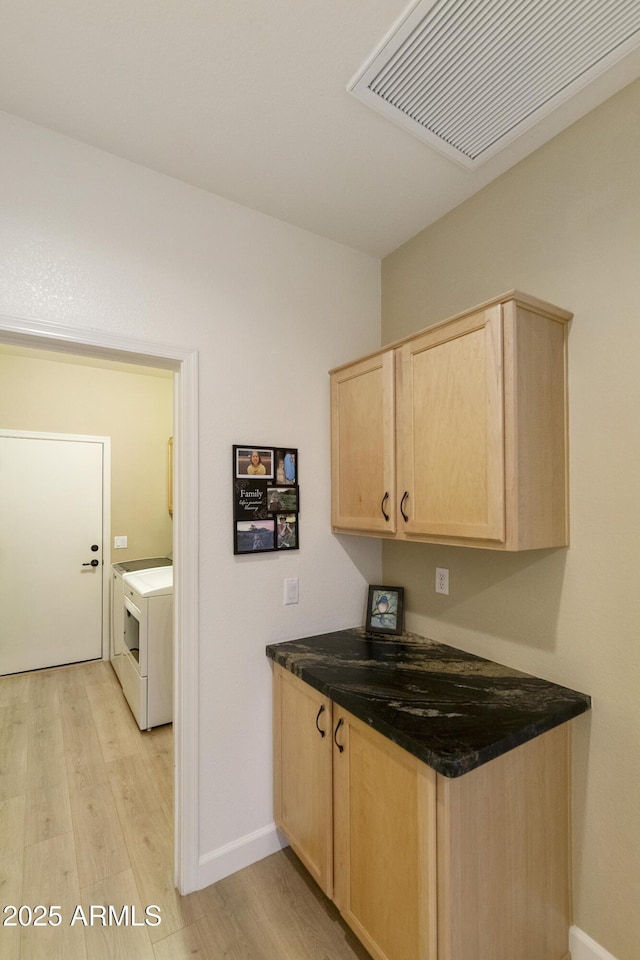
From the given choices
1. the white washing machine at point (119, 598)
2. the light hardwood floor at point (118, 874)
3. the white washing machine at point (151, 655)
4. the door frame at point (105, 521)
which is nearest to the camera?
the light hardwood floor at point (118, 874)

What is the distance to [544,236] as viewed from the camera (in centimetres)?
162

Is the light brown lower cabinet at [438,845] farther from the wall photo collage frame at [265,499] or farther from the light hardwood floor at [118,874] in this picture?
the wall photo collage frame at [265,499]

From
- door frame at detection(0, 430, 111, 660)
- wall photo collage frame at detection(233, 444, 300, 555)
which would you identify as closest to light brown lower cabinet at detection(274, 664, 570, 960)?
wall photo collage frame at detection(233, 444, 300, 555)

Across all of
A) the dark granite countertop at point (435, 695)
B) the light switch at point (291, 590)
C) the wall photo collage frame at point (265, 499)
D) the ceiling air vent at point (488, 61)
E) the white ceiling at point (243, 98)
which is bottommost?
the dark granite countertop at point (435, 695)

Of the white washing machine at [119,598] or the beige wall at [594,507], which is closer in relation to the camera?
the beige wall at [594,507]

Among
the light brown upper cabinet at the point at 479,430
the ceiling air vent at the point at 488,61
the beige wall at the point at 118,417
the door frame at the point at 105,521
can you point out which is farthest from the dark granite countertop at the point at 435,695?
the beige wall at the point at 118,417

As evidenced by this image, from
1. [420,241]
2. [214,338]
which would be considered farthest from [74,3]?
[420,241]

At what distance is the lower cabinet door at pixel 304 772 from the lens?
1600 mm

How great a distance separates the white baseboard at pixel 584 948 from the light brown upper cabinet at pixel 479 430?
1268 mm

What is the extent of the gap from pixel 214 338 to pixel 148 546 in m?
3.28

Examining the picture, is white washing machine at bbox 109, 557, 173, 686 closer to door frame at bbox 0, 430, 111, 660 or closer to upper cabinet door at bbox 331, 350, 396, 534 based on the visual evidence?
door frame at bbox 0, 430, 111, 660

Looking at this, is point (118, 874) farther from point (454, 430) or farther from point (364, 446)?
point (454, 430)

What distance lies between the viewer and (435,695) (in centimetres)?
148

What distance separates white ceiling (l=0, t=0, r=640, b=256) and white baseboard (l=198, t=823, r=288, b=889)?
2.75 m
